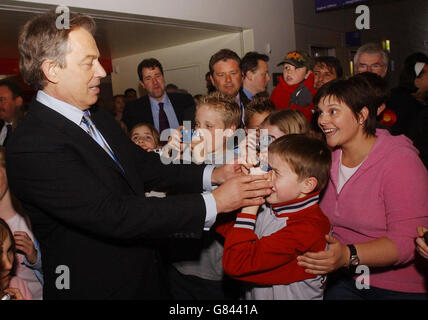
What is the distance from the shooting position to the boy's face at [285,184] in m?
1.47

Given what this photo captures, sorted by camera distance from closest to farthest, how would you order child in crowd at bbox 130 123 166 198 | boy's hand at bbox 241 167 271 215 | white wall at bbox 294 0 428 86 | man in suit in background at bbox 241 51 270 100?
boy's hand at bbox 241 167 271 215 → child in crowd at bbox 130 123 166 198 → man in suit in background at bbox 241 51 270 100 → white wall at bbox 294 0 428 86

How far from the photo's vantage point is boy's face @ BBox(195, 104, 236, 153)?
2.23 metres

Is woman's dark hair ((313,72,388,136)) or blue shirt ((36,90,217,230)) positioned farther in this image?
woman's dark hair ((313,72,388,136))

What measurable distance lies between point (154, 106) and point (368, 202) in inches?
120

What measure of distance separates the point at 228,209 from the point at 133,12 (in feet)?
10.7

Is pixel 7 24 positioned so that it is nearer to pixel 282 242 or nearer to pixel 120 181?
pixel 120 181

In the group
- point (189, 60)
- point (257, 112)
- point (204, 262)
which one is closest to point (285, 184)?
point (204, 262)

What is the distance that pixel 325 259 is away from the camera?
55.0 inches

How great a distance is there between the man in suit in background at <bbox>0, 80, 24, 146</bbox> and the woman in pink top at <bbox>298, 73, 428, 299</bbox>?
10.6 feet

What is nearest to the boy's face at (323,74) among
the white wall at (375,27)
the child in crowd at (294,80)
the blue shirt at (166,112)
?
the child in crowd at (294,80)

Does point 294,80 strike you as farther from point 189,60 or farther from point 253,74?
point 189,60

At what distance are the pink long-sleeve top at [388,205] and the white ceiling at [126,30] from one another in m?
3.18

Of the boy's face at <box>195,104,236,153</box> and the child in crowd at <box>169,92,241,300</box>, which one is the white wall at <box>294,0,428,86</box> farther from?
the child in crowd at <box>169,92,241,300</box>

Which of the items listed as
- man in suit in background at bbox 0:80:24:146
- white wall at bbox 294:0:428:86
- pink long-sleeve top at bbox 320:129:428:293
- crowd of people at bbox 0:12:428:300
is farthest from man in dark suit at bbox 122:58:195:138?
white wall at bbox 294:0:428:86
